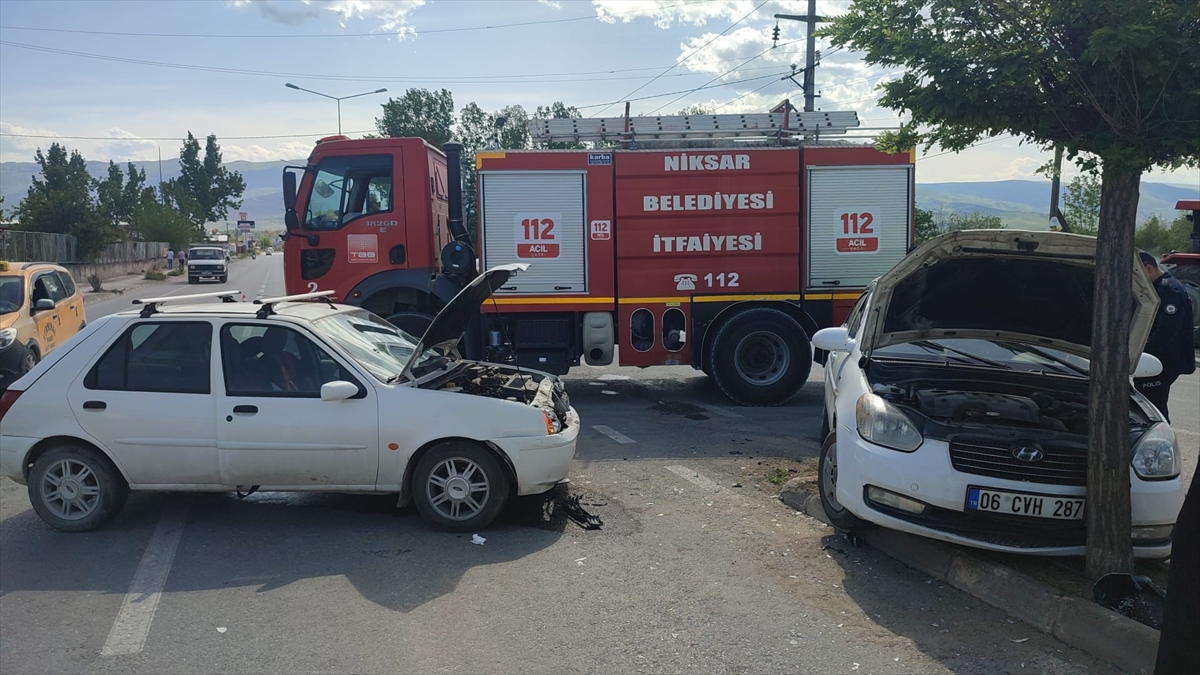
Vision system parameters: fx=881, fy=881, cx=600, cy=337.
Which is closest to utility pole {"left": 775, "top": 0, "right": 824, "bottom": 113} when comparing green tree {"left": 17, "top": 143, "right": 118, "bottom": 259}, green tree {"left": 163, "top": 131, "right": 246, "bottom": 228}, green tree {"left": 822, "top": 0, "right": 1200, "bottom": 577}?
green tree {"left": 822, "top": 0, "right": 1200, "bottom": 577}

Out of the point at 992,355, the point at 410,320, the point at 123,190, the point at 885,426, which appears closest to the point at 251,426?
the point at 885,426

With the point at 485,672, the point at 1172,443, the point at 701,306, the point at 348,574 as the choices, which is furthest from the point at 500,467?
the point at 701,306

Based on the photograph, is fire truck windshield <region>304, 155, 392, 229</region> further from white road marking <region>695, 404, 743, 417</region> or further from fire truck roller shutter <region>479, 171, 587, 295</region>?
white road marking <region>695, 404, 743, 417</region>

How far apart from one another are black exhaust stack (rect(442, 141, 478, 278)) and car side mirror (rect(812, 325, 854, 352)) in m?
5.16

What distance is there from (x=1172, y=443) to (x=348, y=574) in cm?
472

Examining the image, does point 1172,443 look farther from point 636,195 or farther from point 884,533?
point 636,195

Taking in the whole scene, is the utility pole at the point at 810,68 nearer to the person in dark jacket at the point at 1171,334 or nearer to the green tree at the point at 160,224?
the person in dark jacket at the point at 1171,334

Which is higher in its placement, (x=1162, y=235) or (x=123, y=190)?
(x=123, y=190)

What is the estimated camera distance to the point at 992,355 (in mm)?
6172

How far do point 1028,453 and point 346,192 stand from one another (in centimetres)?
832

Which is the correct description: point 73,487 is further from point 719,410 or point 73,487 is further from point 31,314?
point 719,410

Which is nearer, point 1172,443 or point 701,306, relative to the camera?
point 1172,443

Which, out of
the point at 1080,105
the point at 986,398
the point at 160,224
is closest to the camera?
the point at 1080,105

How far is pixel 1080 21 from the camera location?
13.7 ft
